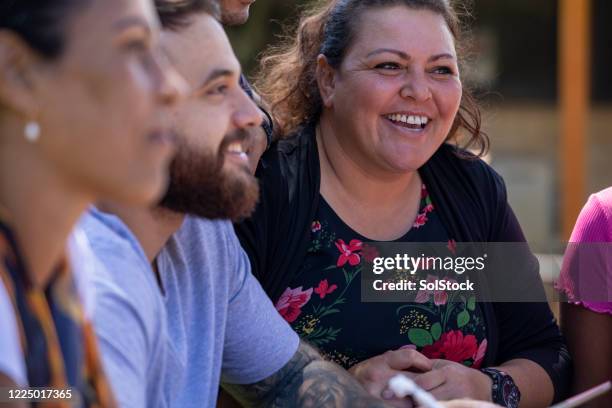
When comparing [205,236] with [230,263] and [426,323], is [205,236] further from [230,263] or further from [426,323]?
[426,323]

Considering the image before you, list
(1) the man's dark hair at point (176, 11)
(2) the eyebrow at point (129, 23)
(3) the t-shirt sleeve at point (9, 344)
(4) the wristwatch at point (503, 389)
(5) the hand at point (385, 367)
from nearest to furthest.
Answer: (3) the t-shirt sleeve at point (9, 344) → (2) the eyebrow at point (129, 23) → (1) the man's dark hair at point (176, 11) → (5) the hand at point (385, 367) → (4) the wristwatch at point (503, 389)

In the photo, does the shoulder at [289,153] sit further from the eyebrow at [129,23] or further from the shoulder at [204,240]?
the eyebrow at [129,23]

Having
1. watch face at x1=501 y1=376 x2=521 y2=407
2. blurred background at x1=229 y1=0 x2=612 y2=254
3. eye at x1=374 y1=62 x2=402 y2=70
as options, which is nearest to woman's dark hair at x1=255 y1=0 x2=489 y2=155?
eye at x1=374 y1=62 x2=402 y2=70

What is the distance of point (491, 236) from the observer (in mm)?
2656

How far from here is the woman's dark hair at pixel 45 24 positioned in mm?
1262

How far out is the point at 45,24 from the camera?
4.15 feet

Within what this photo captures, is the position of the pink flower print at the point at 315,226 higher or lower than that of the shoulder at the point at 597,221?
lower

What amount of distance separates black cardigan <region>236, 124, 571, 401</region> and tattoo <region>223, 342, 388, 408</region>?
322 millimetres

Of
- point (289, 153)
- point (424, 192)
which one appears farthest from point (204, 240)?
point (424, 192)

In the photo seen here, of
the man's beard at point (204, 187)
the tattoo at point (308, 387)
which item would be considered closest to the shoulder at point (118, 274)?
the man's beard at point (204, 187)

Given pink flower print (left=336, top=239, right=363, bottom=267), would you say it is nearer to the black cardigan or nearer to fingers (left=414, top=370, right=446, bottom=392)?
the black cardigan

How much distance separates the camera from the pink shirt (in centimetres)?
262

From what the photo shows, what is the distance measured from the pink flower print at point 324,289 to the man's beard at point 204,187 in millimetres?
658

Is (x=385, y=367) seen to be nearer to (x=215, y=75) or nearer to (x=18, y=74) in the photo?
(x=215, y=75)
